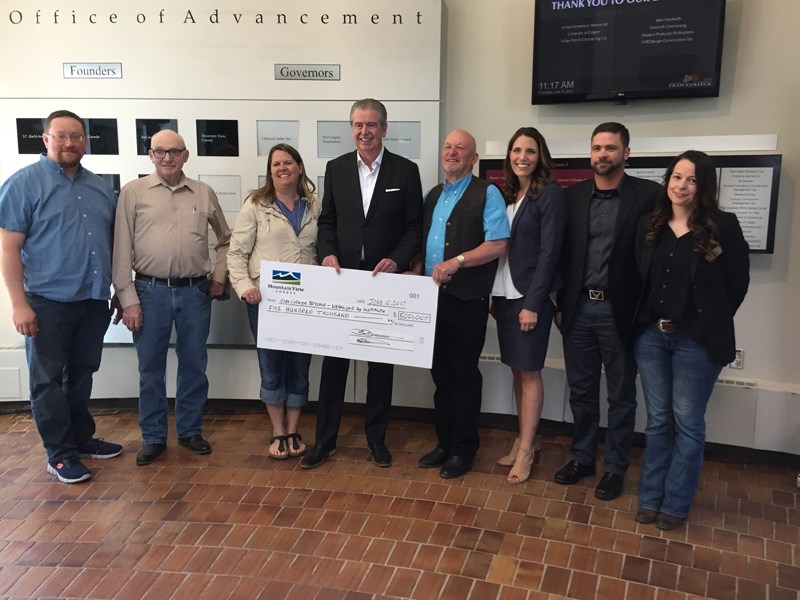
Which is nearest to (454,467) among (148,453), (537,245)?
(537,245)

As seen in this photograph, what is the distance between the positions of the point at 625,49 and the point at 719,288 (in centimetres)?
171

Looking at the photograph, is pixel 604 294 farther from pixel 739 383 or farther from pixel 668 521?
pixel 739 383

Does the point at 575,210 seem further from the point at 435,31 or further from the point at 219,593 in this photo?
the point at 219,593

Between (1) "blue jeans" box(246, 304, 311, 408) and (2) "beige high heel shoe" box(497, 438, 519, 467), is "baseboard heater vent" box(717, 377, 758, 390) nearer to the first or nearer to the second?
(2) "beige high heel shoe" box(497, 438, 519, 467)

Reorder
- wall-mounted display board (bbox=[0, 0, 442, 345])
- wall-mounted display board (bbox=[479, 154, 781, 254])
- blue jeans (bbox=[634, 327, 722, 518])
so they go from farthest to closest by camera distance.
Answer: wall-mounted display board (bbox=[0, 0, 442, 345]), wall-mounted display board (bbox=[479, 154, 781, 254]), blue jeans (bbox=[634, 327, 722, 518])

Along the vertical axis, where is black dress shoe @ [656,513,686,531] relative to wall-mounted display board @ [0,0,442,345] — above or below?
below

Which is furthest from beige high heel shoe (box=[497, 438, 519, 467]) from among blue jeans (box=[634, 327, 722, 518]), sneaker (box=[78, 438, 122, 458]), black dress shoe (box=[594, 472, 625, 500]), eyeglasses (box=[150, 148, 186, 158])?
eyeglasses (box=[150, 148, 186, 158])

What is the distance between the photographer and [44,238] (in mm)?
3277

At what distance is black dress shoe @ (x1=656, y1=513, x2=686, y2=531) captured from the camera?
9.61 ft

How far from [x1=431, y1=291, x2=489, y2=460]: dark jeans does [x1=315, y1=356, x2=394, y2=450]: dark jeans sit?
11.5 inches

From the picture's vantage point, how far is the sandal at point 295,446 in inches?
146

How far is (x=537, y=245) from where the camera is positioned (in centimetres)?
321

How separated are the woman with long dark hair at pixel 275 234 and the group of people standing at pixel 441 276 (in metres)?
0.01

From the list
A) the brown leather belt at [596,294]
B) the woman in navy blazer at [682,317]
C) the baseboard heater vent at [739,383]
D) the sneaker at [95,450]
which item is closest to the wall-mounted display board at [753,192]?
the baseboard heater vent at [739,383]
